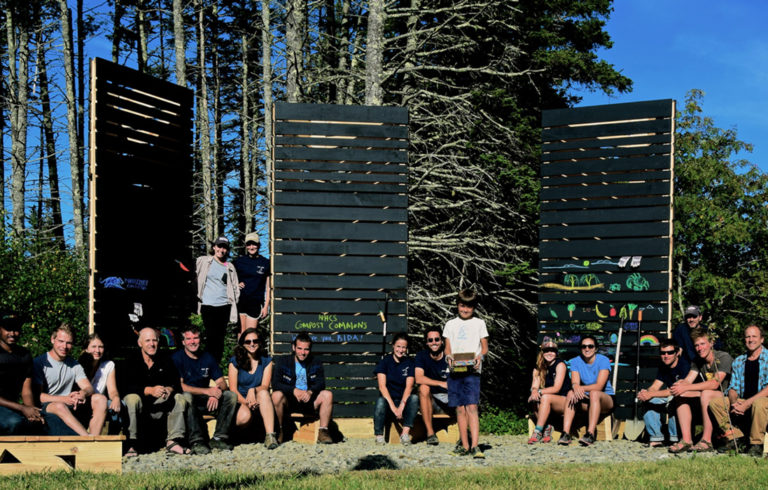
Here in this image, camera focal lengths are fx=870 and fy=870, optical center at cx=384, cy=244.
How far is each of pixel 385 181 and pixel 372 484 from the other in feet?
18.8

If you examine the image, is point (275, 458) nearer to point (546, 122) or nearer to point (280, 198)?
point (280, 198)

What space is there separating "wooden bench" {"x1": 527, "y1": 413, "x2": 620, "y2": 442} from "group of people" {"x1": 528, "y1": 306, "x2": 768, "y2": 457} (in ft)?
0.51

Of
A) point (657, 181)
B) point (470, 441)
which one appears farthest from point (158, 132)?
point (657, 181)

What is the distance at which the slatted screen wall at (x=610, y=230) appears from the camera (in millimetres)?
11195

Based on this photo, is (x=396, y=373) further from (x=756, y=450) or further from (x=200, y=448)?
(x=756, y=450)

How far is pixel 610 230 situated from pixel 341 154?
3697 mm

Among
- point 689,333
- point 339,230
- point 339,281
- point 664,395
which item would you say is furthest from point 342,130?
point 664,395

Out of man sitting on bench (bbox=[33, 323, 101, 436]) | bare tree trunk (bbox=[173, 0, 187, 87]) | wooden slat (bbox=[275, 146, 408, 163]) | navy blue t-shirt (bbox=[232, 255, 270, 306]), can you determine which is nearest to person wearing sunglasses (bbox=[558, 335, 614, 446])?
wooden slat (bbox=[275, 146, 408, 163])

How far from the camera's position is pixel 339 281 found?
11188 millimetres

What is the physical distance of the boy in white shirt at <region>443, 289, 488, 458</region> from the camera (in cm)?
852

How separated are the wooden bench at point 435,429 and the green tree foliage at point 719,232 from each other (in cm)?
1584

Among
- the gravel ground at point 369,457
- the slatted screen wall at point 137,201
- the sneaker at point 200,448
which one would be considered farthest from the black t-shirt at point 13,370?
the slatted screen wall at point 137,201

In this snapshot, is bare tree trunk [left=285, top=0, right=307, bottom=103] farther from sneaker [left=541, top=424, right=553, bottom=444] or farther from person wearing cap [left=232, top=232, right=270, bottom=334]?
sneaker [left=541, top=424, right=553, bottom=444]

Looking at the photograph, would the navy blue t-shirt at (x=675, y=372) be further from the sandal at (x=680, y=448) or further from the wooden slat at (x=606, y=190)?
the wooden slat at (x=606, y=190)
